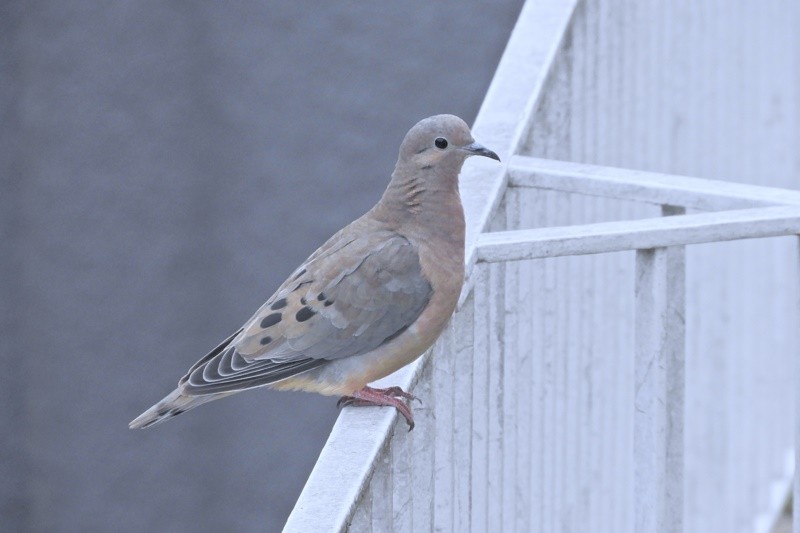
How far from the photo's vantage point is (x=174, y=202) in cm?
519

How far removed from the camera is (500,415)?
2.44m

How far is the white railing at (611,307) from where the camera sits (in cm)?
221

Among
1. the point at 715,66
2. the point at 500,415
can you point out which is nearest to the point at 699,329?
the point at 715,66

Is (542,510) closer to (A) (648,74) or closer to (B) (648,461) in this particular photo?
(B) (648,461)

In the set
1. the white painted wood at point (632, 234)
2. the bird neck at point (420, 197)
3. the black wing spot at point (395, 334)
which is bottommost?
the black wing spot at point (395, 334)

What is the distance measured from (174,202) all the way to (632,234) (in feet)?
10.6

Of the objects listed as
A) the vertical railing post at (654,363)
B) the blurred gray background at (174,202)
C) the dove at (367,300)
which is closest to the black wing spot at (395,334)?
the dove at (367,300)

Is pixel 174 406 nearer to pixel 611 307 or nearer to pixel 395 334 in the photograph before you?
pixel 395 334

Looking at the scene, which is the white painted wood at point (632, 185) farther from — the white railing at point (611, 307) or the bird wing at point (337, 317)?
the bird wing at point (337, 317)

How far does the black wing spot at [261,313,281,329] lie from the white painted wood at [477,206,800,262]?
0.43 m

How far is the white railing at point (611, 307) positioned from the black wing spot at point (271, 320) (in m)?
0.32

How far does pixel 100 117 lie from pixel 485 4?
1661mm

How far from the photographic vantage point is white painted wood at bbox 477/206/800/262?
7.38 ft

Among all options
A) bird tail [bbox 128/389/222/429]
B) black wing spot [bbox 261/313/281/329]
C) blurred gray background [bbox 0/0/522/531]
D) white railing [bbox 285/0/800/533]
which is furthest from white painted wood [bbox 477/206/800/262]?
blurred gray background [bbox 0/0/522/531]
